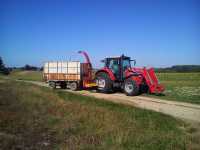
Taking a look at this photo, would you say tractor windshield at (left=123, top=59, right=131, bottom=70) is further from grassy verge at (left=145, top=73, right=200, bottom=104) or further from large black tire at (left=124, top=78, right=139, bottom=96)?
grassy verge at (left=145, top=73, right=200, bottom=104)

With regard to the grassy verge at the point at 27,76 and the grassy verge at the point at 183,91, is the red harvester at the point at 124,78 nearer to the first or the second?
the grassy verge at the point at 183,91

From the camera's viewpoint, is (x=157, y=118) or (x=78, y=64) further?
(x=78, y=64)

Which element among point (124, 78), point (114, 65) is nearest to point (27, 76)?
point (114, 65)

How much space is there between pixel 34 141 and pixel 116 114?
168 inches

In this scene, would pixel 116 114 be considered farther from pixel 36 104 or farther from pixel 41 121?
pixel 36 104

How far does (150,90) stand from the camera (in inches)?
645

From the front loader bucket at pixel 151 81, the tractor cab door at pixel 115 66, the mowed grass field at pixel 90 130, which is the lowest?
the mowed grass field at pixel 90 130

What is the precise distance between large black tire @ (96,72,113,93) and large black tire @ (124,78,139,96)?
1446mm

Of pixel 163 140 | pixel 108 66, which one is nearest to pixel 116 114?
pixel 163 140

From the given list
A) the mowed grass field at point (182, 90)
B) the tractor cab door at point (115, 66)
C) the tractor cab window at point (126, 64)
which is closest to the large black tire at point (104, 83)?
the tractor cab door at point (115, 66)

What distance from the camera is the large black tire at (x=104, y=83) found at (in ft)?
59.0

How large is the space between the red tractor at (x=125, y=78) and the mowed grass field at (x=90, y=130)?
581 centimetres

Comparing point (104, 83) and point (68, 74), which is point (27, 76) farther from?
point (104, 83)

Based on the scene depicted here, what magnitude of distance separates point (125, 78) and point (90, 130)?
9896 millimetres
